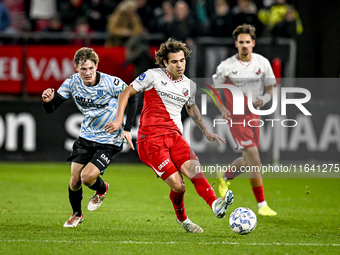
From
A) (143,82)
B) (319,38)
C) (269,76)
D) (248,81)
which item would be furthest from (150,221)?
(319,38)

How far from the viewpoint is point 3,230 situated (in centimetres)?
590

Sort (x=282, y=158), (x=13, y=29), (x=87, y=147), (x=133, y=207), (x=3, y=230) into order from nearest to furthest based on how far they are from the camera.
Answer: (x=3, y=230), (x=87, y=147), (x=133, y=207), (x=282, y=158), (x=13, y=29)

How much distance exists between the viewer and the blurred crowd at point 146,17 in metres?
12.7

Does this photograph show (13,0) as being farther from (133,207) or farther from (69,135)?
(133,207)

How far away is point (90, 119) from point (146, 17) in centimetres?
778

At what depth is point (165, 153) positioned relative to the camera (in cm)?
595

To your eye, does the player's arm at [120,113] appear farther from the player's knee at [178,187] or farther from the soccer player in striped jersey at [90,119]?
the player's knee at [178,187]

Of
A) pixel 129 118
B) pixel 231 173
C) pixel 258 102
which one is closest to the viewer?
pixel 129 118

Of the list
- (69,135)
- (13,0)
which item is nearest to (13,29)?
(13,0)

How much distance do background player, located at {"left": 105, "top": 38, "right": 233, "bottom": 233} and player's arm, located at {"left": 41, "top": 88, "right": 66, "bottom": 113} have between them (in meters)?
0.88

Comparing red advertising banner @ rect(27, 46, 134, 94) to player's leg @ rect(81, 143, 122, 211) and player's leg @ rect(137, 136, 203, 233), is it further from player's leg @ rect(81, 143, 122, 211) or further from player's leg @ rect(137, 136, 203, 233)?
player's leg @ rect(137, 136, 203, 233)

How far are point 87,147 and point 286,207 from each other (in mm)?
3154

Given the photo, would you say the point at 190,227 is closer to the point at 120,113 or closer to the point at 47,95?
the point at 120,113

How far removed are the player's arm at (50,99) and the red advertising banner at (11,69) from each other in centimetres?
659
